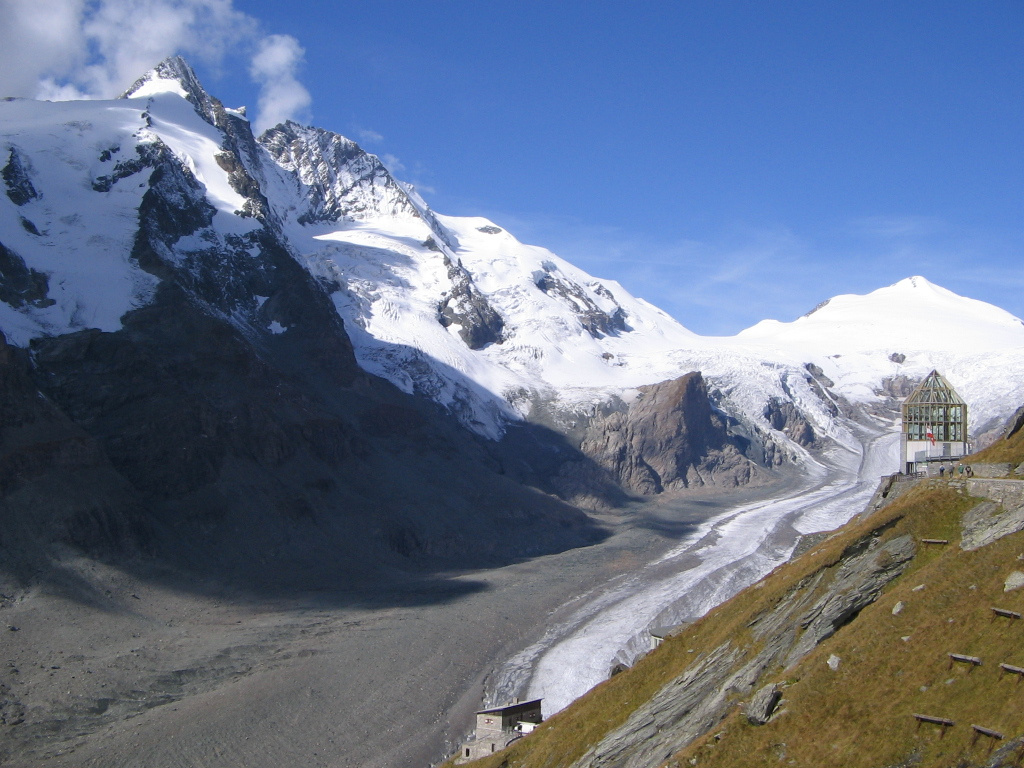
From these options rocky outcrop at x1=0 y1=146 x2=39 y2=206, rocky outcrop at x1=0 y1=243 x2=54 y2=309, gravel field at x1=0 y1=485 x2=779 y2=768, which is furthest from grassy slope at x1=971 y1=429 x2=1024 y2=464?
rocky outcrop at x1=0 y1=146 x2=39 y2=206

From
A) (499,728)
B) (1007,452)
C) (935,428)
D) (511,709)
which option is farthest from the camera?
(935,428)

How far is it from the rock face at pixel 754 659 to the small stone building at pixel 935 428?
944 inches

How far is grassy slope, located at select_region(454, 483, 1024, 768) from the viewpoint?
2348 centimetres

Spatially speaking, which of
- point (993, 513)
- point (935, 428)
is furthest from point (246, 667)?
point (993, 513)

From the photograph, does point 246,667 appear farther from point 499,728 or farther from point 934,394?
point 934,394

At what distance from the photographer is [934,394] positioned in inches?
2323

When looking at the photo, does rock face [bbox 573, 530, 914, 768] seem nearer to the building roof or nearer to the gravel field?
the building roof

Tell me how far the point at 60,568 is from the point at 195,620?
1510 cm

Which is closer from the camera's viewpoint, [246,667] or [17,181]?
[246,667]

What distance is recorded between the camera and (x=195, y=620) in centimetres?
8969

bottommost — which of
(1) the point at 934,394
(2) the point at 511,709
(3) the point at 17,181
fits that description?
(2) the point at 511,709

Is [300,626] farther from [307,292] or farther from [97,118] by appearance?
[97,118]

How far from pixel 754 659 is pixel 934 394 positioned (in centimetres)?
3347

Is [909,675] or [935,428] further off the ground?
[935,428]
